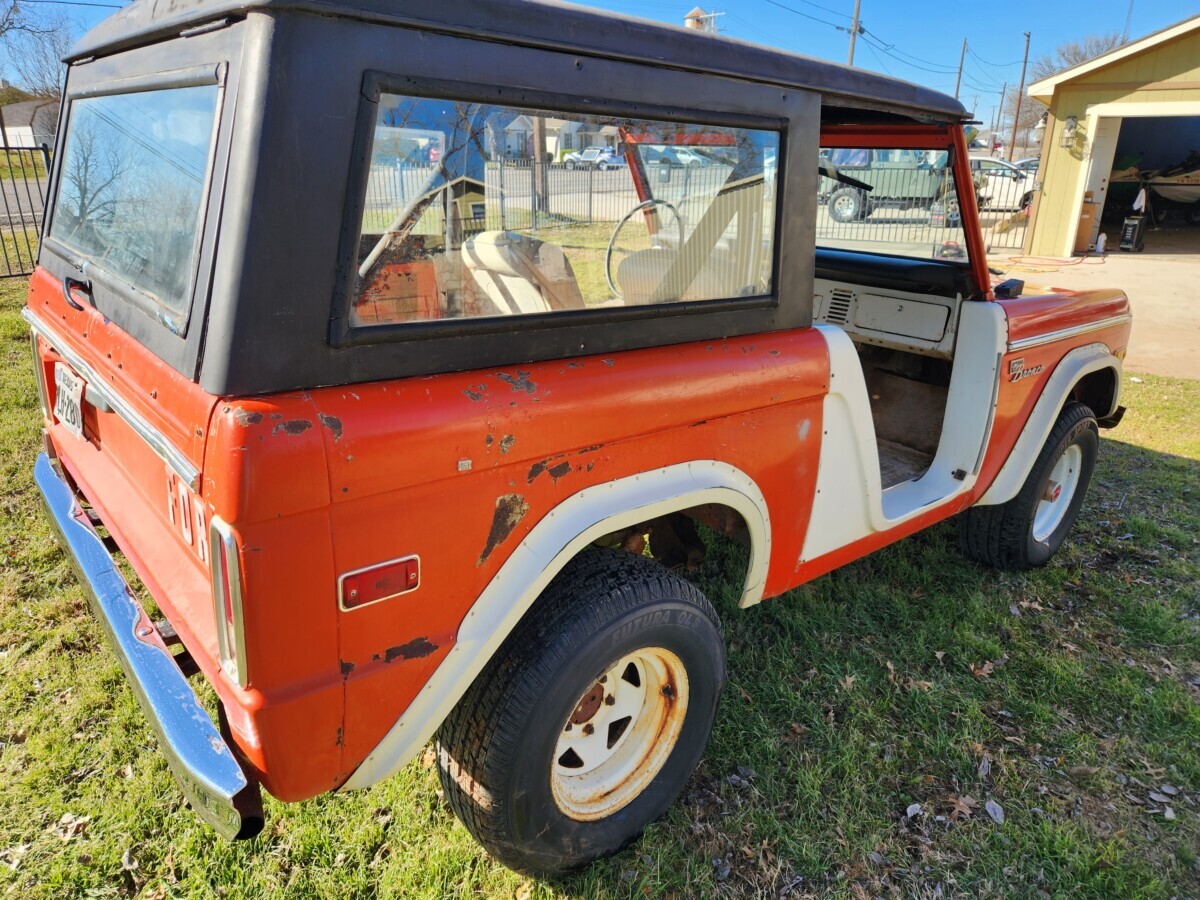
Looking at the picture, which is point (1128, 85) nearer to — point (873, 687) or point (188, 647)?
point (873, 687)

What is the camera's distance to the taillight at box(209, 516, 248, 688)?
139cm

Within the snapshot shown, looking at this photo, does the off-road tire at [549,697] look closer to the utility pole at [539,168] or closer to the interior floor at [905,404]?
the utility pole at [539,168]

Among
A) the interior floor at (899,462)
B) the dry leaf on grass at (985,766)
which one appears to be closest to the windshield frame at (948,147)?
the interior floor at (899,462)

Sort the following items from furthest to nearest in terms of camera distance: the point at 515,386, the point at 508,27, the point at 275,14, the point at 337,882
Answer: the point at 337,882 → the point at 515,386 → the point at 508,27 → the point at 275,14

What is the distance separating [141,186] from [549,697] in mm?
1651

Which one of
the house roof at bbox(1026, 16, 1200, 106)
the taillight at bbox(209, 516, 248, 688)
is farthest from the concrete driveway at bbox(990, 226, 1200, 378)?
the taillight at bbox(209, 516, 248, 688)

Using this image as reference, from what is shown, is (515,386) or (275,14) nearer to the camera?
(275,14)

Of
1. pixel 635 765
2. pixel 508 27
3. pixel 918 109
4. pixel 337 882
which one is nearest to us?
pixel 508 27

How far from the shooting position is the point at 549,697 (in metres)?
1.86

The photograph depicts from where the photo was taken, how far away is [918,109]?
8.50 ft

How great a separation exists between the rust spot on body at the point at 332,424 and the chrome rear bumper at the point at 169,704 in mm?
740

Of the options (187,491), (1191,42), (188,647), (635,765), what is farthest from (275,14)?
(1191,42)

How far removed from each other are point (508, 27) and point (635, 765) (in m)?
1.98

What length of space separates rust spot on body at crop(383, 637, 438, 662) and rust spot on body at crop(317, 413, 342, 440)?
477 mm
